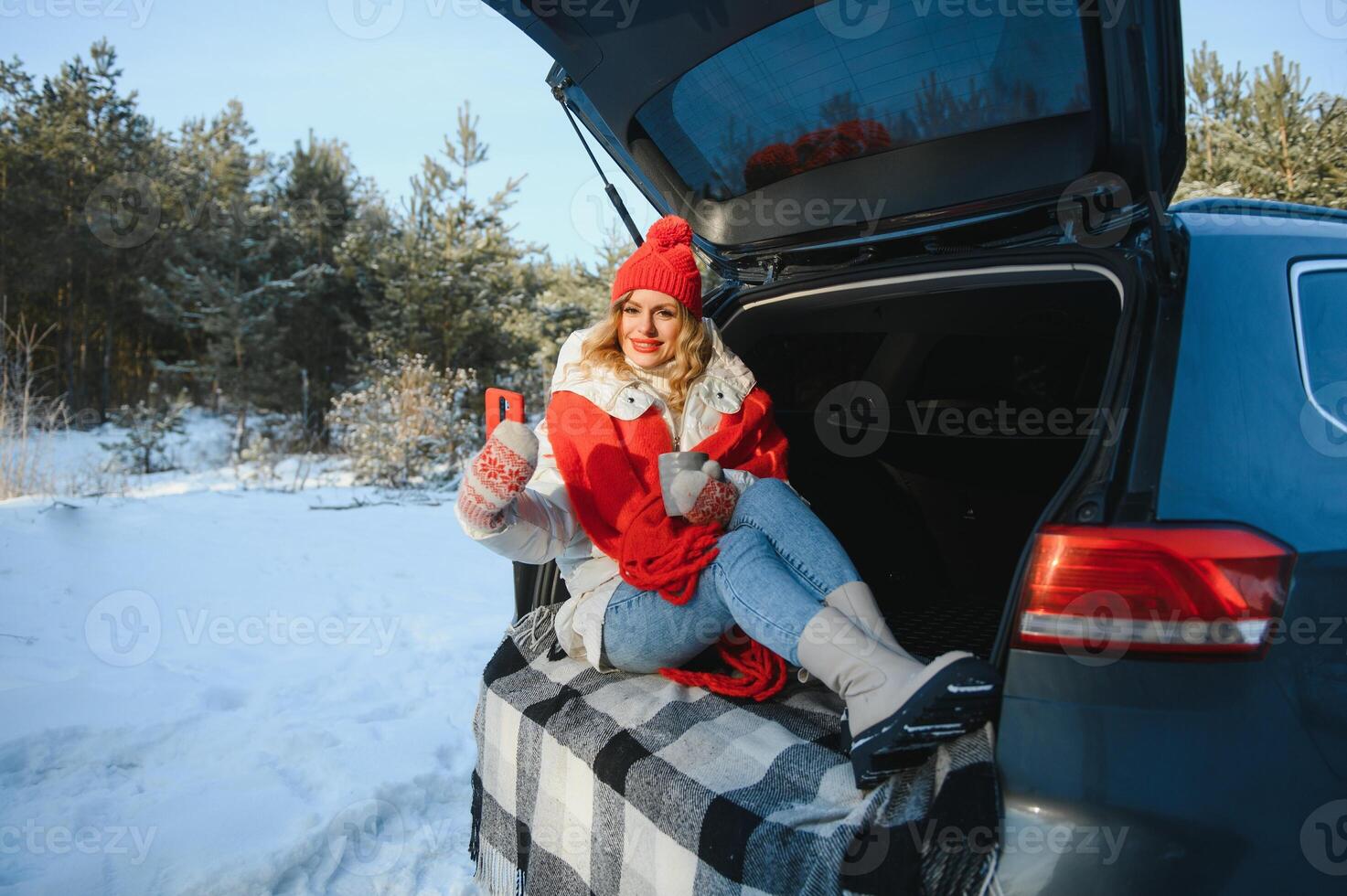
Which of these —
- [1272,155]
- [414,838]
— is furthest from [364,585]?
[1272,155]

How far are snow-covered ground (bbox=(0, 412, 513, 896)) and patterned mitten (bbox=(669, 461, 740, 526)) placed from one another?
106 cm

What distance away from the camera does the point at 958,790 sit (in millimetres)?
1080

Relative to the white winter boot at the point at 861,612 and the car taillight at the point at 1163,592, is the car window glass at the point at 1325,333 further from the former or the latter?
the white winter boot at the point at 861,612

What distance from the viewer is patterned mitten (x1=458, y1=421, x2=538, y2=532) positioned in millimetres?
1476

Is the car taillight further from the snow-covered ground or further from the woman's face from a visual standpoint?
the snow-covered ground

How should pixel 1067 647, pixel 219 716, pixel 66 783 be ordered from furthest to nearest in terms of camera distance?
1. pixel 219 716
2. pixel 66 783
3. pixel 1067 647

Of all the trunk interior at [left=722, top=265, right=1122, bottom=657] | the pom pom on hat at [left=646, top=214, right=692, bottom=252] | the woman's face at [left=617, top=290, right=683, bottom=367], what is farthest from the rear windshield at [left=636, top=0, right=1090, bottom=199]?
the trunk interior at [left=722, top=265, right=1122, bottom=657]

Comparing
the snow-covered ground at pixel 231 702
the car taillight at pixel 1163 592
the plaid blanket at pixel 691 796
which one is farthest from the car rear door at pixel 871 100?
the snow-covered ground at pixel 231 702

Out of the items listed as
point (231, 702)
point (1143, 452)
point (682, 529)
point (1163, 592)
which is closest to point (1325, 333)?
point (1143, 452)

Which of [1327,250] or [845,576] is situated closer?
[1327,250]

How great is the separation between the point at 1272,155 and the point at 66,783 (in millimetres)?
11419

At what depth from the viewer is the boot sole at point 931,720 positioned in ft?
3.68

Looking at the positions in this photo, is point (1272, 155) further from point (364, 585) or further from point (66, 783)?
point (66, 783)

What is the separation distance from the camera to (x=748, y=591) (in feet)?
4.97
